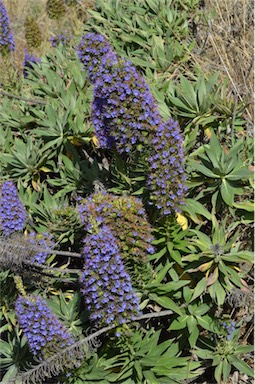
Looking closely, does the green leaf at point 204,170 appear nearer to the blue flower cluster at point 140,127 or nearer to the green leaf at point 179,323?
the blue flower cluster at point 140,127

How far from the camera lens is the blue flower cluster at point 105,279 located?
2.72 m

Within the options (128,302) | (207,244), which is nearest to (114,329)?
(128,302)

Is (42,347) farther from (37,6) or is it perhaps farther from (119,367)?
(37,6)

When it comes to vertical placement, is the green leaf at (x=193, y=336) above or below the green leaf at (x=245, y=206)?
below

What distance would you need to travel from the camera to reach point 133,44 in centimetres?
504

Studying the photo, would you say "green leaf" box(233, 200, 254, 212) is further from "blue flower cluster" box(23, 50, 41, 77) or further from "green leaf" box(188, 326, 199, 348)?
"blue flower cluster" box(23, 50, 41, 77)

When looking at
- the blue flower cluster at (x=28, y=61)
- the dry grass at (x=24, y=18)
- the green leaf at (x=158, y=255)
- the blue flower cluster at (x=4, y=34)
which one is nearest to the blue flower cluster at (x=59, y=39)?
the blue flower cluster at (x=28, y=61)

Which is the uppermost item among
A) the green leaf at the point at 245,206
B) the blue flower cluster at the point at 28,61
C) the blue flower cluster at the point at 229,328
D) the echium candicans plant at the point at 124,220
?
the blue flower cluster at the point at 28,61

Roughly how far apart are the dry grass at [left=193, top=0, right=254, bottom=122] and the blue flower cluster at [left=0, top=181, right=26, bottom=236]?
2.07 metres

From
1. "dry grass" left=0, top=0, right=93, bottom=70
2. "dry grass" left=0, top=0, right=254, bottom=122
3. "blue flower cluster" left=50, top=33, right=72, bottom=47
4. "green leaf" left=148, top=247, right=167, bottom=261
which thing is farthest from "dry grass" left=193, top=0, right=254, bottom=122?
"dry grass" left=0, top=0, right=93, bottom=70

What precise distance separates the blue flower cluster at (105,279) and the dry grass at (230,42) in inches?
88.3

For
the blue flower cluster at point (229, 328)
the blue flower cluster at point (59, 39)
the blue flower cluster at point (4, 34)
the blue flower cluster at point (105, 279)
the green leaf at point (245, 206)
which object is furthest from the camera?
the blue flower cluster at point (59, 39)

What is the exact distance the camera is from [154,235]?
3.35 m

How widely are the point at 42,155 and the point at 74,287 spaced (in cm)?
96
